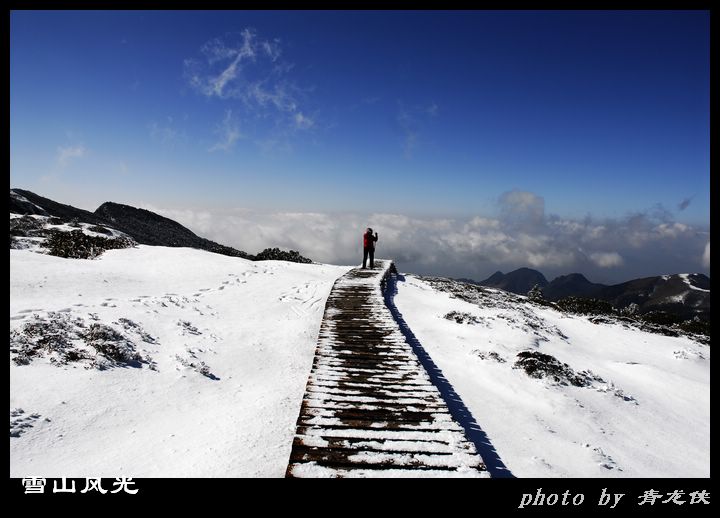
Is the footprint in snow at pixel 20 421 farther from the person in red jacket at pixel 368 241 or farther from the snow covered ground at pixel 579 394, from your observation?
the person in red jacket at pixel 368 241

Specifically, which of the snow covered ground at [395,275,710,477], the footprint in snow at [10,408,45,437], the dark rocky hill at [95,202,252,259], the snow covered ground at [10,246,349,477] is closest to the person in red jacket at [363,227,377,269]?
the snow covered ground at [395,275,710,477]

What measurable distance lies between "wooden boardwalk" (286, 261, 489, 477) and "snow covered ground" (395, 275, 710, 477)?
1.36m

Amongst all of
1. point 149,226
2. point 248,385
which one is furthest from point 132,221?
point 248,385

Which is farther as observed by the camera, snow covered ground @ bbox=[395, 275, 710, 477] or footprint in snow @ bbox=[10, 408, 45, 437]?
snow covered ground @ bbox=[395, 275, 710, 477]

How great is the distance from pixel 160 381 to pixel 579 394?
9.94 metres

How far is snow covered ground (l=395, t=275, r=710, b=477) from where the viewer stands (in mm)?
7148

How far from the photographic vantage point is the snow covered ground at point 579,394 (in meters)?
7.15

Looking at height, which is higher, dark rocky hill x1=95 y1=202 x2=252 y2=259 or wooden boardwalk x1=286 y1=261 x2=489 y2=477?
dark rocky hill x1=95 y1=202 x2=252 y2=259

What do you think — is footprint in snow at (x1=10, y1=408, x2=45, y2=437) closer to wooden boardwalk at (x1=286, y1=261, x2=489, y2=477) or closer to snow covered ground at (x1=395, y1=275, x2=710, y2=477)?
wooden boardwalk at (x1=286, y1=261, x2=489, y2=477)

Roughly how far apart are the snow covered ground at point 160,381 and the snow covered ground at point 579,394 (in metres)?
4.17

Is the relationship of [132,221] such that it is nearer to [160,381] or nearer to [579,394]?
[160,381]
